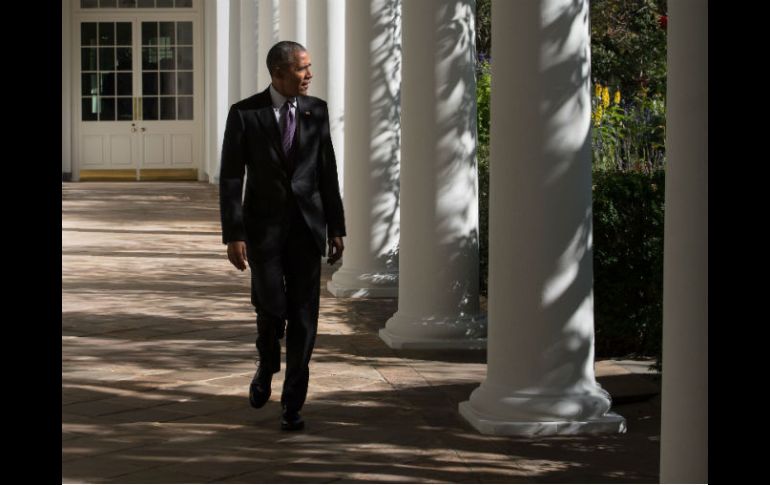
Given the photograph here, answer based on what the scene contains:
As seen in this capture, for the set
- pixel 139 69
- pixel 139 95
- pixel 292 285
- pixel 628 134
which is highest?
pixel 139 69

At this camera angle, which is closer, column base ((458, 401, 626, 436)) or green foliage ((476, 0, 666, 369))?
column base ((458, 401, 626, 436))

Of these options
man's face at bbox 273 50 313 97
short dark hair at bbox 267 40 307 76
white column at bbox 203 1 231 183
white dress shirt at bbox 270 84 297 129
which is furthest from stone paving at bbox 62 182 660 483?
white column at bbox 203 1 231 183

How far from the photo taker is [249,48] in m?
19.2

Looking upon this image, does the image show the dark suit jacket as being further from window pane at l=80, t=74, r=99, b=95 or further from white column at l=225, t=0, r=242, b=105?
window pane at l=80, t=74, r=99, b=95

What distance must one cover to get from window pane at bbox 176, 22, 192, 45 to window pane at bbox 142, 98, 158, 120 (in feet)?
4.19

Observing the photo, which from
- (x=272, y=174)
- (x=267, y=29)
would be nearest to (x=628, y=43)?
(x=267, y=29)

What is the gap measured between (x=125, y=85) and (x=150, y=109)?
2.18 ft

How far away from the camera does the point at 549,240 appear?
590 centimetres

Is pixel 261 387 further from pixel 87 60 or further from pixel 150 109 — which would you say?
pixel 87 60

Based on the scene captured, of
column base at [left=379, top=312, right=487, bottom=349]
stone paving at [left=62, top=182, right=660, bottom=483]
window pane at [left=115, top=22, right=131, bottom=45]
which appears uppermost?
window pane at [left=115, top=22, right=131, bottom=45]

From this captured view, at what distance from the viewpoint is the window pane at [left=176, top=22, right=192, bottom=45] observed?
1046 inches

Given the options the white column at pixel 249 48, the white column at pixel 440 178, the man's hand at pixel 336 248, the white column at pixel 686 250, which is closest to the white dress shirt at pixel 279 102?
the man's hand at pixel 336 248

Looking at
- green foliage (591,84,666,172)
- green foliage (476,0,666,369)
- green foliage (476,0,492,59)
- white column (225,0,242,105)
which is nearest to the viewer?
green foliage (476,0,666,369)
